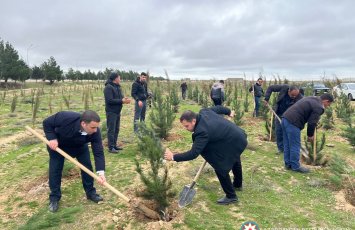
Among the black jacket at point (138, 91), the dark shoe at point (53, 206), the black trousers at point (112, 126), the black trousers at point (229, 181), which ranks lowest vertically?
the dark shoe at point (53, 206)

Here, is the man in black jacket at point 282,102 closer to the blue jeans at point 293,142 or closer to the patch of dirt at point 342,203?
the blue jeans at point 293,142

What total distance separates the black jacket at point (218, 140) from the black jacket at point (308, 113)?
182 centimetres

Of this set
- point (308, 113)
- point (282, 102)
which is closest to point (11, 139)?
point (282, 102)

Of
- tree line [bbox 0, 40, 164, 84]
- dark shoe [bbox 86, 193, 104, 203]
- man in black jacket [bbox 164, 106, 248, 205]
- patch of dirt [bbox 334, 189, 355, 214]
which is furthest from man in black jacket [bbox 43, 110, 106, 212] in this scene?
tree line [bbox 0, 40, 164, 84]

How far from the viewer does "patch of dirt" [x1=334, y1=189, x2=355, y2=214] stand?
4.49m

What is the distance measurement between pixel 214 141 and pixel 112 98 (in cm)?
322

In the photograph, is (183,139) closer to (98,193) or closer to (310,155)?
(310,155)

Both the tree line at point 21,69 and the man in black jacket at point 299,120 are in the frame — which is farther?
the tree line at point 21,69

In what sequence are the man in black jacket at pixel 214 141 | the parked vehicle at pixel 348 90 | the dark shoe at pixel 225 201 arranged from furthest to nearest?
the parked vehicle at pixel 348 90, the dark shoe at pixel 225 201, the man in black jacket at pixel 214 141

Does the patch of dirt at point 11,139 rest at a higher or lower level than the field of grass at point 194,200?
higher

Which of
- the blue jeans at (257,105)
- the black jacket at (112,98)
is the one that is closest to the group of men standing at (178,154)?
the black jacket at (112,98)

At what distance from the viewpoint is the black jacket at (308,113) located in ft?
18.0

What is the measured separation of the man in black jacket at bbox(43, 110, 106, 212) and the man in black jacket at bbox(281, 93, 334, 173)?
3.32 m

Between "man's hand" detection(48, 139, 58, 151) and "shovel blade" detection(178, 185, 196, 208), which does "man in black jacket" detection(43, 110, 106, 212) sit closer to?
"man's hand" detection(48, 139, 58, 151)
